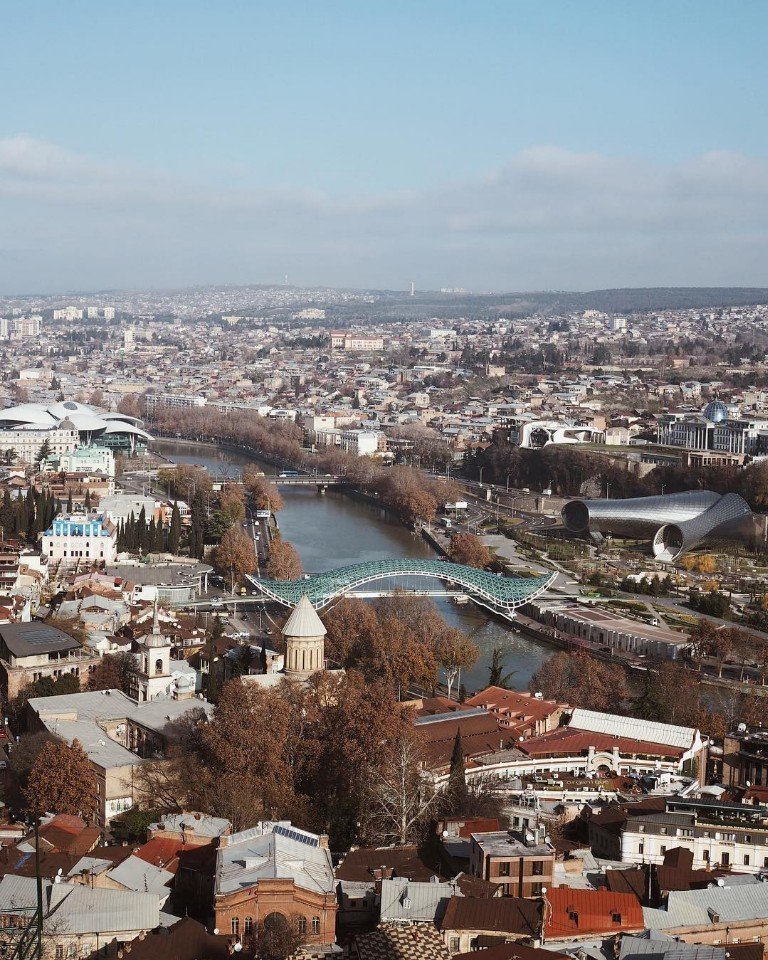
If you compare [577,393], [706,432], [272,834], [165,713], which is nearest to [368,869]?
[272,834]

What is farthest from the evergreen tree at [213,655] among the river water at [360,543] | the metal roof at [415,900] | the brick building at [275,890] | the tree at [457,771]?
the metal roof at [415,900]

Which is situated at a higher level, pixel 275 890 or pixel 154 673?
pixel 275 890

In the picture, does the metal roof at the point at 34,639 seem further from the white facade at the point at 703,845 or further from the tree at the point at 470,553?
the tree at the point at 470,553

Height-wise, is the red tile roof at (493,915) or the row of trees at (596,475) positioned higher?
the red tile roof at (493,915)

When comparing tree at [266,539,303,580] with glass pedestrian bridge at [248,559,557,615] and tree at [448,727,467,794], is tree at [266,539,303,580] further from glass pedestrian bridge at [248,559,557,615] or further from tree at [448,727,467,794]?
tree at [448,727,467,794]

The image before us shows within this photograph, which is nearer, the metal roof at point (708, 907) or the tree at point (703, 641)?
the metal roof at point (708, 907)

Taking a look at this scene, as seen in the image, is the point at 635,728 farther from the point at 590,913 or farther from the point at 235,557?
the point at 235,557

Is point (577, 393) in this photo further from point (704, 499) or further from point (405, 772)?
point (405, 772)

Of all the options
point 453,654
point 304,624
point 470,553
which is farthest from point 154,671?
point 470,553
